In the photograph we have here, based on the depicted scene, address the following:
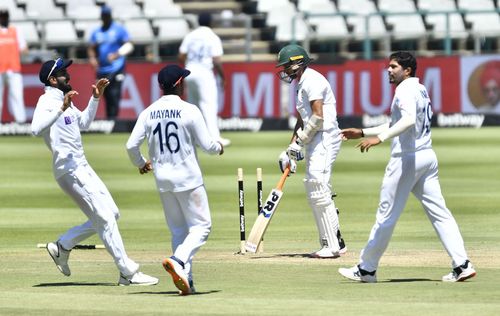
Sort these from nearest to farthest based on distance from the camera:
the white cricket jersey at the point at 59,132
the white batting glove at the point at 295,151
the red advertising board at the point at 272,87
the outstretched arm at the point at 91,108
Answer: the white cricket jersey at the point at 59,132 < the outstretched arm at the point at 91,108 < the white batting glove at the point at 295,151 < the red advertising board at the point at 272,87

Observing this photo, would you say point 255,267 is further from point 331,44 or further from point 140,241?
point 331,44

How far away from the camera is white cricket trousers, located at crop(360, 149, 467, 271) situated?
37.6 feet

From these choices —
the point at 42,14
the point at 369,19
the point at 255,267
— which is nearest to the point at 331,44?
the point at 369,19

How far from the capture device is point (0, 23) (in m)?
27.9

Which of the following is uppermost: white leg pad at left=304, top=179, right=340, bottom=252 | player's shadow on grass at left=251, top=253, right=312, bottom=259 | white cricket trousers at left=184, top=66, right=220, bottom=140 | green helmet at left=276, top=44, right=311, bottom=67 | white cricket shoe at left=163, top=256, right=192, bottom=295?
green helmet at left=276, top=44, right=311, bottom=67

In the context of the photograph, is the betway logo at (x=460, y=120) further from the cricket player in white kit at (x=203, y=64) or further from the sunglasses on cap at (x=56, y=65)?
the sunglasses on cap at (x=56, y=65)

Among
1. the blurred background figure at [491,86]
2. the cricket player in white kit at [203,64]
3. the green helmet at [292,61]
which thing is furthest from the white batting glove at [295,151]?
the blurred background figure at [491,86]

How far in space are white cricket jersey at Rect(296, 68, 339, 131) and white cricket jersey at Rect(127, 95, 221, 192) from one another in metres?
2.53

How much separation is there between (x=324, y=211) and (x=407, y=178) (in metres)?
2.31

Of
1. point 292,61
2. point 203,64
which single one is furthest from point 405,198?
point 203,64

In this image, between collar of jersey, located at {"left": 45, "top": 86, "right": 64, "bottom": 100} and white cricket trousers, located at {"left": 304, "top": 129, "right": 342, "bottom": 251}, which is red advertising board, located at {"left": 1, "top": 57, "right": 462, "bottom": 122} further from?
collar of jersey, located at {"left": 45, "top": 86, "right": 64, "bottom": 100}

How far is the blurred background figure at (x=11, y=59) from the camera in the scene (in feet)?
91.1

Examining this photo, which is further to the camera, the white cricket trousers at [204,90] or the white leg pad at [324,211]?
the white cricket trousers at [204,90]

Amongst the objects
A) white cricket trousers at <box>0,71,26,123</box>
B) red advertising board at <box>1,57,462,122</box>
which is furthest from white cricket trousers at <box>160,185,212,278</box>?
red advertising board at <box>1,57,462,122</box>
